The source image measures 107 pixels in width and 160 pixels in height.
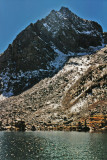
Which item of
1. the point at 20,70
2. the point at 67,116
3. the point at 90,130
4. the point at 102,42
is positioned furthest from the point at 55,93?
the point at 102,42

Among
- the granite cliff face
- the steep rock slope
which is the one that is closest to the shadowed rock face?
the granite cliff face

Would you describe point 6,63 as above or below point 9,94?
above

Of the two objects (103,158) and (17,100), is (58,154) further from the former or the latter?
(17,100)

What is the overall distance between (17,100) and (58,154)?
85.4 metres

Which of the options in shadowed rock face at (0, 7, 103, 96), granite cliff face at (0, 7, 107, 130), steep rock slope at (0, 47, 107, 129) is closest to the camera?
steep rock slope at (0, 47, 107, 129)

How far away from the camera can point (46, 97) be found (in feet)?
343

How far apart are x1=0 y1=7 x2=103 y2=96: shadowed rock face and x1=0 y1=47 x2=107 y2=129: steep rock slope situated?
17.4 m

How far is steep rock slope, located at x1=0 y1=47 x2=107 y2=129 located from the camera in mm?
78500

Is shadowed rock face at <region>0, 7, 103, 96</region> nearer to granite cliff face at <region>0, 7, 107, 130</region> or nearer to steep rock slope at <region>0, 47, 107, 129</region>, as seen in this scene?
granite cliff face at <region>0, 7, 107, 130</region>

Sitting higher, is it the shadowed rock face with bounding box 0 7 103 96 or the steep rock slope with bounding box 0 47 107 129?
the shadowed rock face with bounding box 0 7 103 96

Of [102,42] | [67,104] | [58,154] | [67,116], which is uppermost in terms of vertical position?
[102,42]

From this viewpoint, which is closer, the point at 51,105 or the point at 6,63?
the point at 51,105

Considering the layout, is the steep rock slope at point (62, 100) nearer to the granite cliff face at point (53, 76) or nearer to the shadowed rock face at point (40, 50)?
the granite cliff face at point (53, 76)

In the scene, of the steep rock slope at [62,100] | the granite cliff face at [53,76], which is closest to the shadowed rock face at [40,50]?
the granite cliff face at [53,76]
